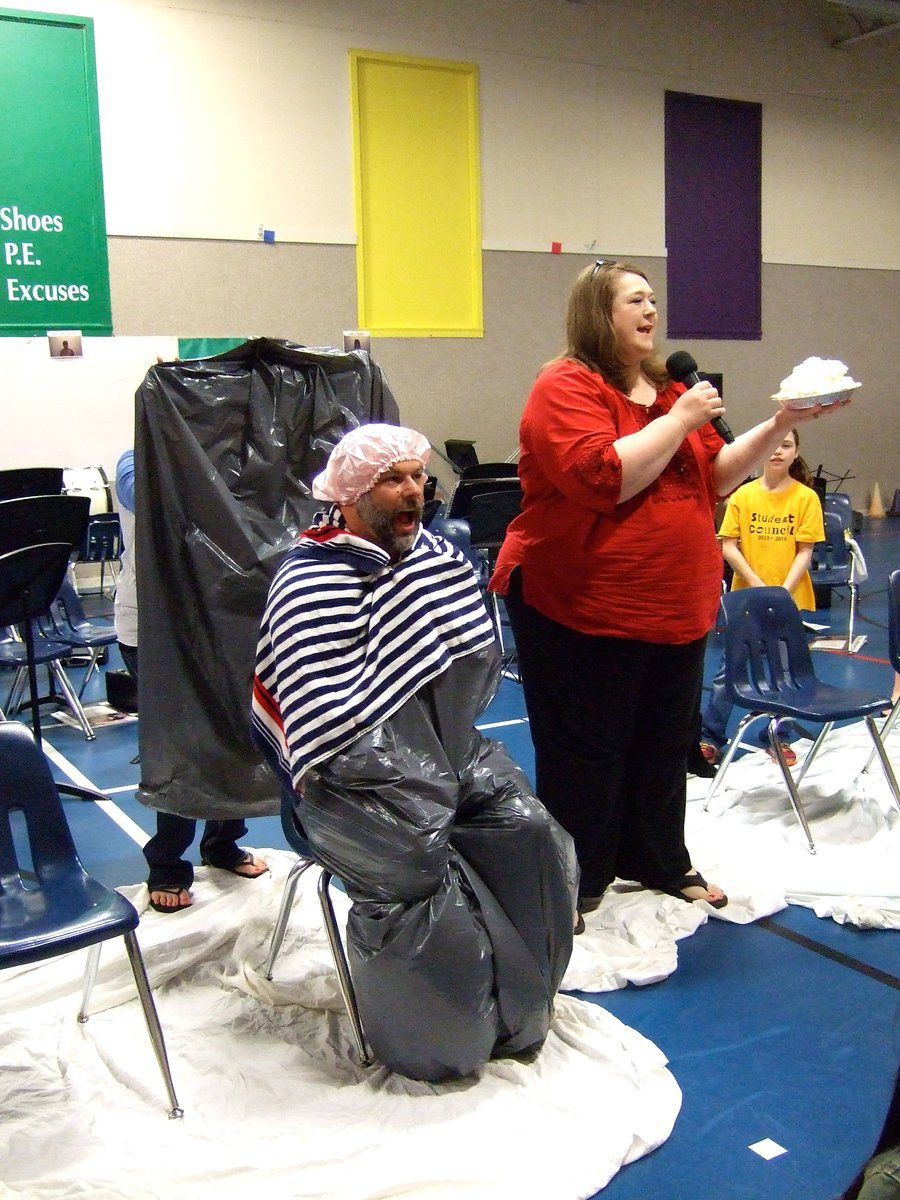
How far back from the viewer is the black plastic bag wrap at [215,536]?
115 inches

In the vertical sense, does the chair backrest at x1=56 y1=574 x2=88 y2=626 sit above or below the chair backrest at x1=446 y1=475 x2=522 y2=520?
below

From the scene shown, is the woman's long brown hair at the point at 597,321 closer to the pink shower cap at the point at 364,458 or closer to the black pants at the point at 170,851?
the pink shower cap at the point at 364,458

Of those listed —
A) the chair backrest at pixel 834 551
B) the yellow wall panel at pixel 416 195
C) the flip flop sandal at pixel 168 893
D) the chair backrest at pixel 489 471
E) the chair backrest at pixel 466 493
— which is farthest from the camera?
the yellow wall panel at pixel 416 195

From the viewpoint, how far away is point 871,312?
14.0m

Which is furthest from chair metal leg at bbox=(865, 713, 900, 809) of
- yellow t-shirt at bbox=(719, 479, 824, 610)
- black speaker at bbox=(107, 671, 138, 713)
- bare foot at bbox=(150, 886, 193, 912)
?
black speaker at bbox=(107, 671, 138, 713)

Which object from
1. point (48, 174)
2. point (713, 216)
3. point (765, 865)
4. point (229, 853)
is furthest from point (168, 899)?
point (713, 216)

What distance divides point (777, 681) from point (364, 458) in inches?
88.1

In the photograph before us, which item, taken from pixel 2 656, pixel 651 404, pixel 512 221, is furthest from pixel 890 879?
pixel 512 221

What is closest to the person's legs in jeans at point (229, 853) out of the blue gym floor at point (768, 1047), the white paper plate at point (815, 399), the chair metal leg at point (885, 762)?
the blue gym floor at point (768, 1047)

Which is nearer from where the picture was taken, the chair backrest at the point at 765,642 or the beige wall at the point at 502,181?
the chair backrest at the point at 765,642

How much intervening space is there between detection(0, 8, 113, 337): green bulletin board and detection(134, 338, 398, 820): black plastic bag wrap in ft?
22.0

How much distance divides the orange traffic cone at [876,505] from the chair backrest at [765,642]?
10.6 metres

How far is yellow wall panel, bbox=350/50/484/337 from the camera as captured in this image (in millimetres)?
10297

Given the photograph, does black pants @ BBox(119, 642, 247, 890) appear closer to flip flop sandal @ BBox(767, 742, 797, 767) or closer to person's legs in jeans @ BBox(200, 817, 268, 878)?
person's legs in jeans @ BBox(200, 817, 268, 878)
